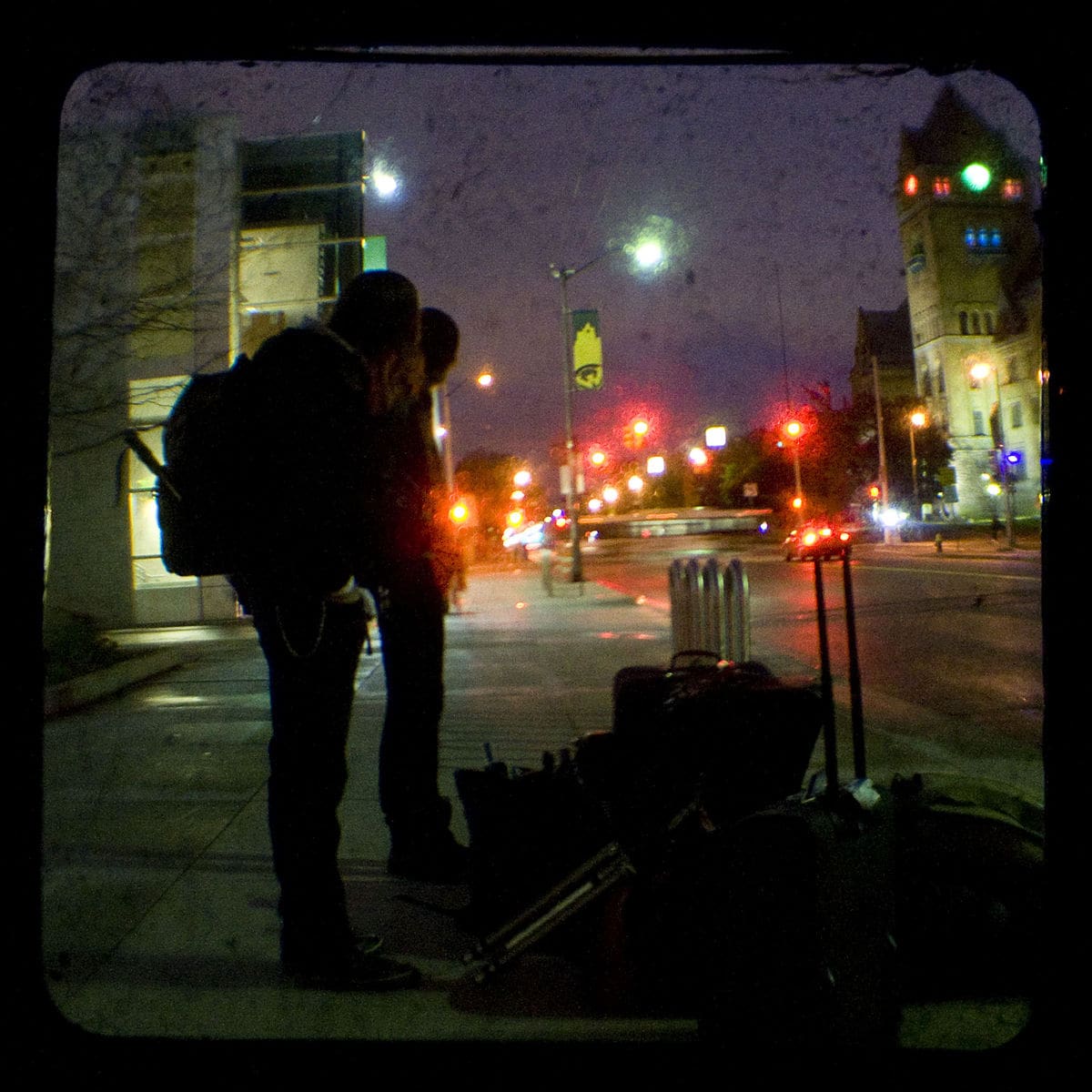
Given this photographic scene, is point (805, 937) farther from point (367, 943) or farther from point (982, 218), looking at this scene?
point (982, 218)

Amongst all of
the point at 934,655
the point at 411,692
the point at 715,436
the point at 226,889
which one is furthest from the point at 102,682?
the point at 715,436

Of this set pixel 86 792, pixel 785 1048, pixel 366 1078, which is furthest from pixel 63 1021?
pixel 86 792

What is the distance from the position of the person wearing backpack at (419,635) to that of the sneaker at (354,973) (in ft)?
2.16

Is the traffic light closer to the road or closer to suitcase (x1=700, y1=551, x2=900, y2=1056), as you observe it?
the road

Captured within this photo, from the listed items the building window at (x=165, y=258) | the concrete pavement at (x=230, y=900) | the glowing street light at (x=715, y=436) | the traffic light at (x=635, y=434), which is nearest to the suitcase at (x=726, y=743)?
the concrete pavement at (x=230, y=900)

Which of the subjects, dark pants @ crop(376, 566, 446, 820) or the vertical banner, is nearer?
dark pants @ crop(376, 566, 446, 820)

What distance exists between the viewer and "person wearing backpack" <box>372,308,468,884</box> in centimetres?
277

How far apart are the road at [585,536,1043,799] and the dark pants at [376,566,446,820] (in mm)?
2517

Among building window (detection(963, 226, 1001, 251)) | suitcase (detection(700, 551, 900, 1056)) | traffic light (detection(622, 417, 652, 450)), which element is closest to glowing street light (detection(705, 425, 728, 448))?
traffic light (detection(622, 417, 652, 450))

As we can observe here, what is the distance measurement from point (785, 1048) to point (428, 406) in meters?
2.07

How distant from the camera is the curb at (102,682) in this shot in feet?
19.1

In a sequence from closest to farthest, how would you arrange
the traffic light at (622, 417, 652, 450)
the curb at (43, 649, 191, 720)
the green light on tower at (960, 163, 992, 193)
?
the green light on tower at (960, 163, 992, 193) → the curb at (43, 649, 191, 720) → the traffic light at (622, 417, 652, 450)

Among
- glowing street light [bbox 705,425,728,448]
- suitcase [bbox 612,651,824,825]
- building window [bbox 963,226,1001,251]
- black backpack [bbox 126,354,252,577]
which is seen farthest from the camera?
glowing street light [bbox 705,425,728,448]

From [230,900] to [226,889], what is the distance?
10 centimetres
